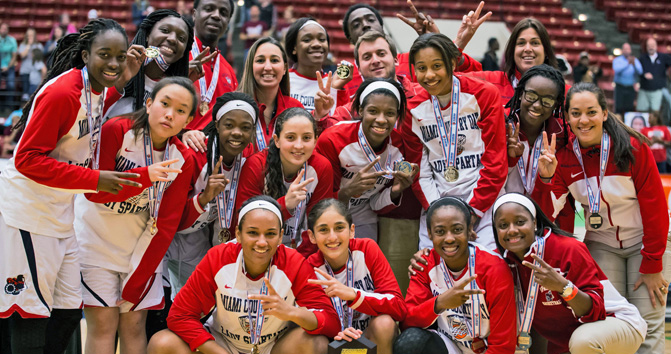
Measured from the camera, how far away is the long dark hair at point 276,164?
423 centimetres

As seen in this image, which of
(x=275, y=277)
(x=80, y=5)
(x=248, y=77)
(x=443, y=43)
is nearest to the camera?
(x=275, y=277)

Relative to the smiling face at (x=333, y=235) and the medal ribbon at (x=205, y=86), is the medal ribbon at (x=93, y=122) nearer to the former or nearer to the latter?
the medal ribbon at (x=205, y=86)

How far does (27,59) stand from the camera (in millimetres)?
11867

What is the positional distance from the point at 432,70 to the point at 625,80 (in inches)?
375

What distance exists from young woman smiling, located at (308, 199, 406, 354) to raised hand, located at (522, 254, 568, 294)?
2.50ft

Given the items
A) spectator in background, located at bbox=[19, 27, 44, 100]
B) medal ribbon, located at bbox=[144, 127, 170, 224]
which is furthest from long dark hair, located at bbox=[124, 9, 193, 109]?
spectator in background, located at bbox=[19, 27, 44, 100]

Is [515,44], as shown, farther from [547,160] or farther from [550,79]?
[547,160]

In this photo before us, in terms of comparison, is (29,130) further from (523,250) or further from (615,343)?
(615,343)

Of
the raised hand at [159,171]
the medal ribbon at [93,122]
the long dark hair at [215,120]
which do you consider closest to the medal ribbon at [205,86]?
the long dark hair at [215,120]

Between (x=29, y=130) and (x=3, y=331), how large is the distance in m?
1.53

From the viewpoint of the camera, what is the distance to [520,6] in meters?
16.7

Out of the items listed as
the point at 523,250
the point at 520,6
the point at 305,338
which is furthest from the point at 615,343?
the point at 520,6

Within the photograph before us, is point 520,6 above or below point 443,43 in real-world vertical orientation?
above

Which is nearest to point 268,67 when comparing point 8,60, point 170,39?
point 170,39
